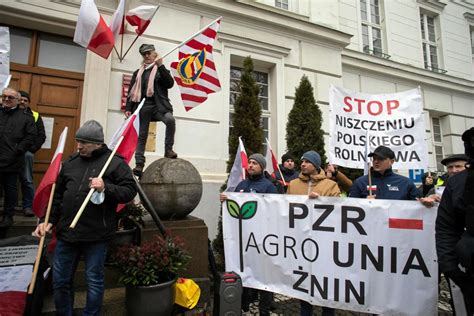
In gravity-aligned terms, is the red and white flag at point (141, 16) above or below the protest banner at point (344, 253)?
above

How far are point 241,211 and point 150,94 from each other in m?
2.12

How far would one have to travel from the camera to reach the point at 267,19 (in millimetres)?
7668

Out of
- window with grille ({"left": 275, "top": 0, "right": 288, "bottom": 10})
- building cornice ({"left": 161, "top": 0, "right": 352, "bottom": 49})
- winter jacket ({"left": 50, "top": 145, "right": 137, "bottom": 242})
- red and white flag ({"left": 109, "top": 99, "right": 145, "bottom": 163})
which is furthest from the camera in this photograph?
window with grille ({"left": 275, "top": 0, "right": 288, "bottom": 10})

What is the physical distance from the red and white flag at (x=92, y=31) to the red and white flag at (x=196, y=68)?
3.83ft

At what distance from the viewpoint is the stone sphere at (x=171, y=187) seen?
12.4 ft

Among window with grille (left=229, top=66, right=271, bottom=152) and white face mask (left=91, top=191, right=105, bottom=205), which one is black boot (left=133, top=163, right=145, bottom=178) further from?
window with grille (left=229, top=66, right=271, bottom=152)

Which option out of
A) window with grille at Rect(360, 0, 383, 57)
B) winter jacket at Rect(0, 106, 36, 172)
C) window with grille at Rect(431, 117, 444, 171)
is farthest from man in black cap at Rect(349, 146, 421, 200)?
window with grille at Rect(431, 117, 444, 171)

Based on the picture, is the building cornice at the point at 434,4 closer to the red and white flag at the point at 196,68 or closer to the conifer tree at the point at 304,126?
the conifer tree at the point at 304,126

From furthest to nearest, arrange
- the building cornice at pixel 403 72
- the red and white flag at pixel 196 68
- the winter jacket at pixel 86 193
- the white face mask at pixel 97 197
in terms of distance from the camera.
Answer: the building cornice at pixel 403 72, the red and white flag at pixel 196 68, the winter jacket at pixel 86 193, the white face mask at pixel 97 197

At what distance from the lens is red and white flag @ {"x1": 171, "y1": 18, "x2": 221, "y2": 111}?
4.61 m

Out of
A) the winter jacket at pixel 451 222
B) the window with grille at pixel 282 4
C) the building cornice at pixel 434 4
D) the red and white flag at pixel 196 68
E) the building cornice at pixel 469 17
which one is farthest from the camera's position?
the building cornice at pixel 469 17

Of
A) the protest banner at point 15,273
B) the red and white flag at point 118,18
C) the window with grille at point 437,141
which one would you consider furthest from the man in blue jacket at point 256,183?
the window with grille at point 437,141

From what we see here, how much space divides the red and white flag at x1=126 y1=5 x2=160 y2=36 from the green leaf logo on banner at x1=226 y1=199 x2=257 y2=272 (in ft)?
14.0

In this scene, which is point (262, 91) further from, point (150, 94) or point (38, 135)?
point (38, 135)
